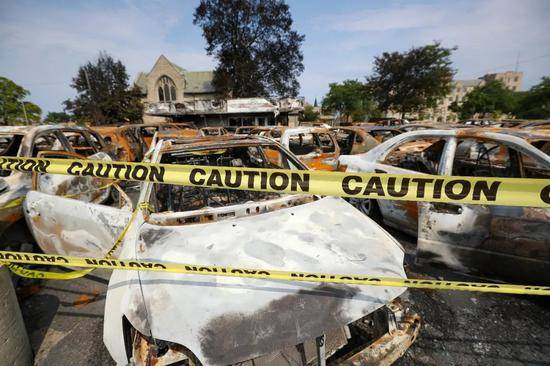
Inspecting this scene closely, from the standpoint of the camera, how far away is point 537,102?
3556cm

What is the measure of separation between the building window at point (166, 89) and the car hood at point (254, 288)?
143ft

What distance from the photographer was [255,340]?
1244 mm

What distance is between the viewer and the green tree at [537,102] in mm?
34219

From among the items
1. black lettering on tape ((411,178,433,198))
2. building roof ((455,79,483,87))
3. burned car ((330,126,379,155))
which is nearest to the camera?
black lettering on tape ((411,178,433,198))

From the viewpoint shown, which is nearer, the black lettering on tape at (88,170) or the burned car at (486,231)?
the black lettering on tape at (88,170)

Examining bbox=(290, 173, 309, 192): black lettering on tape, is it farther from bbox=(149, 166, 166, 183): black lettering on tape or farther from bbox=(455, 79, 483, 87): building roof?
bbox=(455, 79, 483, 87): building roof

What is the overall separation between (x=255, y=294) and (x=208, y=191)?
1.85m

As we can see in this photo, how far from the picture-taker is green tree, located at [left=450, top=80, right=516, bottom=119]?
40.5 m

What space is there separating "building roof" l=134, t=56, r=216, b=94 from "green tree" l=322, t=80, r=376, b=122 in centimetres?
2580

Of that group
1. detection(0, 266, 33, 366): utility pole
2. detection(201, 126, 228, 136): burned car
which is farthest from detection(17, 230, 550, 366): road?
detection(201, 126, 228, 136): burned car

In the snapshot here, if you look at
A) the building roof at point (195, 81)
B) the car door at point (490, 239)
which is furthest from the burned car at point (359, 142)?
the building roof at point (195, 81)

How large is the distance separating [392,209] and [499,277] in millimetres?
1326

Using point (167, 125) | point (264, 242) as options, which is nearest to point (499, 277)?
point (264, 242)

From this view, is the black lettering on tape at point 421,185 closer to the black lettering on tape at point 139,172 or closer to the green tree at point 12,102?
the black lettering on tape at point 139,172
